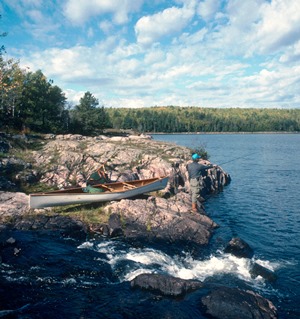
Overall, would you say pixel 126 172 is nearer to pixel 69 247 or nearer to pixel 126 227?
pixel 126 227

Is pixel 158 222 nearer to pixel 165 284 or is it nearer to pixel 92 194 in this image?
pixel 92 194

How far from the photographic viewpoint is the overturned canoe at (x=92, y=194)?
17844 mm

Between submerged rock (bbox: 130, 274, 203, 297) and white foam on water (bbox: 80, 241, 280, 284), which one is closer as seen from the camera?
submerged rock (bbox: 130, 274, 203, 297)

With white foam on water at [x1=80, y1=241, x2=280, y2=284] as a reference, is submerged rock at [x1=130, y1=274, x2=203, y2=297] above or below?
above

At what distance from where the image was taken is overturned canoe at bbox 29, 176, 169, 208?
17.8 meters

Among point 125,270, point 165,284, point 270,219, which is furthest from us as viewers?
point 270,219

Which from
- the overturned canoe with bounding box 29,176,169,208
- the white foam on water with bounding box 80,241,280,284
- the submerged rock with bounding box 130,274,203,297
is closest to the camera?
the submerged rock with bounding box 130,274,203,297

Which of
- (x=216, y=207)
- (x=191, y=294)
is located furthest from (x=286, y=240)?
(x=191, y=294)

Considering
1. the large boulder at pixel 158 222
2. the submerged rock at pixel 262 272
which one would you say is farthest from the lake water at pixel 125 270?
the large boulder at pixel 158 222

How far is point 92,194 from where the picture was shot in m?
19.1

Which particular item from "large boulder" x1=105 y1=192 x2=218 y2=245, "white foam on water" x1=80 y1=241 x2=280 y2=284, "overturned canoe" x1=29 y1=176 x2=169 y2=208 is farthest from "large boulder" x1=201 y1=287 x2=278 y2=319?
"overturned canoe" x1=29 y1=176 x2=169 y2=208

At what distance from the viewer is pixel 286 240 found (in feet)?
57.6

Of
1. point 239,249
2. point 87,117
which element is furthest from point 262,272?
point 87,117

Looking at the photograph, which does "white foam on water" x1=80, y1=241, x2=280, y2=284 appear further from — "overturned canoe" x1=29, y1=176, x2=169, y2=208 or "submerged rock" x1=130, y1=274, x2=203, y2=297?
"overturned canoe" x1=29, y1=176, x2=169, y2=208
